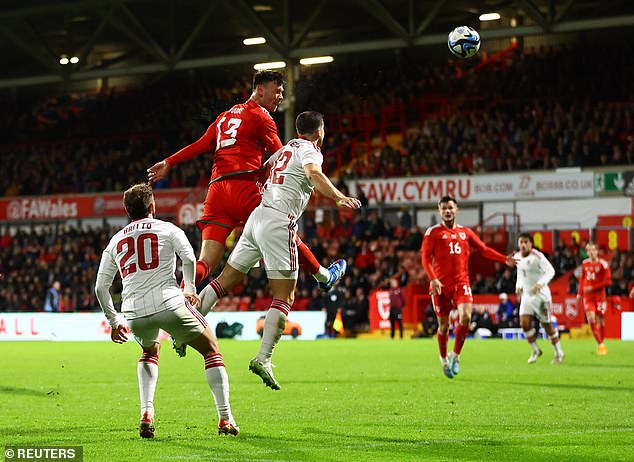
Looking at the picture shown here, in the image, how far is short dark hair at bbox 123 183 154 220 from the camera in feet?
26.7

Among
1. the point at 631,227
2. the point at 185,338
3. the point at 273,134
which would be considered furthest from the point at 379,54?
the point at 185,338

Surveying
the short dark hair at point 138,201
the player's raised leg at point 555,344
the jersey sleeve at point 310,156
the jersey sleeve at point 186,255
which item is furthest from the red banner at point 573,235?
the short dark hair at point 138,201

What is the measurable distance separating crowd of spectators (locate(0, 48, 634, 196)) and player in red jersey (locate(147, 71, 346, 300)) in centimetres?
1659

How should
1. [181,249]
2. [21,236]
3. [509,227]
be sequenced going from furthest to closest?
[21,236] < [509,227] < [181,249]

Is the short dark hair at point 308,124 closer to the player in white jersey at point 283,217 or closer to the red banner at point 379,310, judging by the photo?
the player in white jersey at point 283,217

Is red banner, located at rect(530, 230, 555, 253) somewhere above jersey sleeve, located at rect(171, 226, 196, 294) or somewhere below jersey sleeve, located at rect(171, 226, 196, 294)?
above

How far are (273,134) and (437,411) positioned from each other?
10.4 ft

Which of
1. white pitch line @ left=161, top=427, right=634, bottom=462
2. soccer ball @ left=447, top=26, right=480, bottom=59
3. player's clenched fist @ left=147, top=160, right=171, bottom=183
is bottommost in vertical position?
white pitch line @ left=161, top=427, right=634, bottom=462

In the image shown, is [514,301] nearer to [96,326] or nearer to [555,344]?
[555,344]

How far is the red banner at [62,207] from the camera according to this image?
4134 centimetres

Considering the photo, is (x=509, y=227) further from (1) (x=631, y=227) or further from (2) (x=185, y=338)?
(2) (x=185, y=338)

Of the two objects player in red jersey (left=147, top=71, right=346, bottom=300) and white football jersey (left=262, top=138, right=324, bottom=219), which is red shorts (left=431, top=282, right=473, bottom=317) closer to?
player in red jersey (left=147, top=71, right=346, bottom=300)

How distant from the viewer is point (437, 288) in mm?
15336

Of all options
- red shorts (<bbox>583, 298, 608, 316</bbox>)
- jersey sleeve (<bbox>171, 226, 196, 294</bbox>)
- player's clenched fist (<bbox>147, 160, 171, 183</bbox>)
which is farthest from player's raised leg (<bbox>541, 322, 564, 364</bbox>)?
jersey sleeve (<bbox>171, 226, 196, 294</bbox>)
